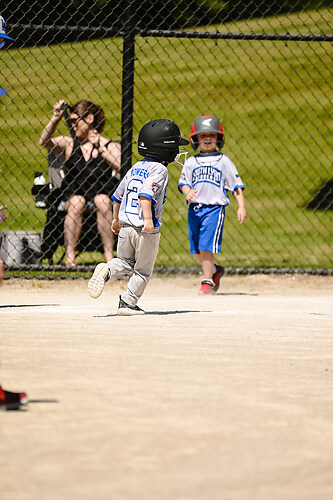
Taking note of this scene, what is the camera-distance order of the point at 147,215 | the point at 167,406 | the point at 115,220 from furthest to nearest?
the point at 115,220 → the point at 147,215 → the point at 167,406

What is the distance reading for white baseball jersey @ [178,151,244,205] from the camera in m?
6.85

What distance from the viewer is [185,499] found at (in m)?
2.20

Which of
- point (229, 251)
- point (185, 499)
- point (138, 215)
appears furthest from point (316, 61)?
point (185, 499)

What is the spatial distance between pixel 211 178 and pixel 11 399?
13.6 feet

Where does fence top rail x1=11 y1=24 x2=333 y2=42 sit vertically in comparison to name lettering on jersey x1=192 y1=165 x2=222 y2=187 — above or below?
above

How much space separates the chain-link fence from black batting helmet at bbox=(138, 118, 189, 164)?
1.41m

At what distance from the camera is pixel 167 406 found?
3.04m

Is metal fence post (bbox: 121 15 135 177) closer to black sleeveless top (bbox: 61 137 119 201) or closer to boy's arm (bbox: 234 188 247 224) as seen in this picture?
black sleeveless top (bbox: 61 137 119 201)

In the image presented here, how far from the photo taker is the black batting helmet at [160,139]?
5.38 m

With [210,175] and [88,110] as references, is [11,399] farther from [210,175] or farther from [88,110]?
[88,110]

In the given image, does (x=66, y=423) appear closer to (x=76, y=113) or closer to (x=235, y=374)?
(x=235, y=374)

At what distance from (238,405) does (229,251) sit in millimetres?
7209

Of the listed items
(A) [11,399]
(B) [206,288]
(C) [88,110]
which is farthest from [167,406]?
(C) [88,110]

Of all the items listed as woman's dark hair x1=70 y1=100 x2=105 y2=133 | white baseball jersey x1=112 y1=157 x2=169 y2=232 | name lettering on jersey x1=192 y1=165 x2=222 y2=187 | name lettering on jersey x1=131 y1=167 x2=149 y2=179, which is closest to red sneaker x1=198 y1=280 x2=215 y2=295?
name lettering on jersey x1=192 y1=165 x2=222 y2=187
